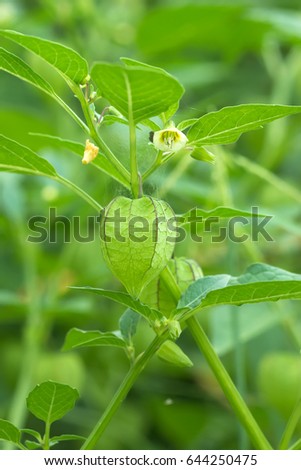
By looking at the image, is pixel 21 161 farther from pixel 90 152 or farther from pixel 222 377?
pixel 222 377

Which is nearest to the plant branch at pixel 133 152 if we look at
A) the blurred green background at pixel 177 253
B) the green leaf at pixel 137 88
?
the green leaf at pixel 137 88

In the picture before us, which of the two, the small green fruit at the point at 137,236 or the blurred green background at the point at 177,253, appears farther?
the blurred green background at the point at 177,253

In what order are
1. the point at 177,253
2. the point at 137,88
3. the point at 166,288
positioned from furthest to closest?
the point at 177,253 → the point at 166,288 → the point at 137,88

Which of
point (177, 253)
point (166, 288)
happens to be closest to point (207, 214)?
point (166, 288)

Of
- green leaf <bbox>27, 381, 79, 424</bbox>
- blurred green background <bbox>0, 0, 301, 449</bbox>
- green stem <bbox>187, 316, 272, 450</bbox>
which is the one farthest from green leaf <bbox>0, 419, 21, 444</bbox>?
blurred green background <bbox>0, 0, 301, 449</bbox>

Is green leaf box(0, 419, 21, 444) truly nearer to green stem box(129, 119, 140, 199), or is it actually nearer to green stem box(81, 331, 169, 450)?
green stem box(81, 331, 169, 450)

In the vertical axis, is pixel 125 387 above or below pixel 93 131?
below

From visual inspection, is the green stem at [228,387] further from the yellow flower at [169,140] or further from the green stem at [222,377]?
the yellow flower at [169,140]
